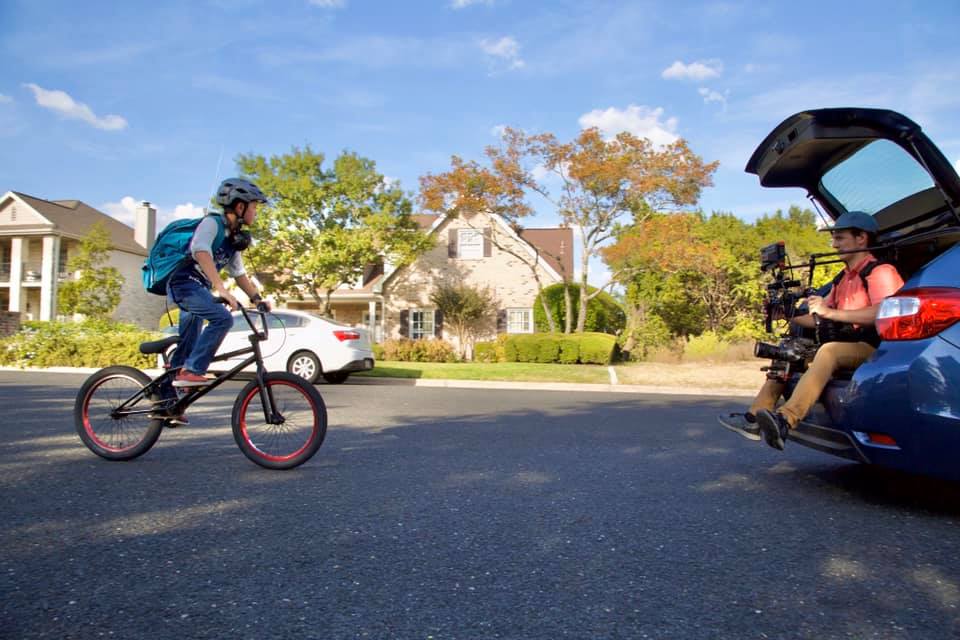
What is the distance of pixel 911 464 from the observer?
329cm

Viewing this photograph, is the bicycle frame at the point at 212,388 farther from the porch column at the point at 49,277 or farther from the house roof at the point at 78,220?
the porch column at the point at 49,277

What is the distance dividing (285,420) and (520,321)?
79.6 feet

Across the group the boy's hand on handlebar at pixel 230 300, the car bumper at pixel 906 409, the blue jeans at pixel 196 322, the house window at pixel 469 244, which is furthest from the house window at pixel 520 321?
the car bumper at pixel 906 409

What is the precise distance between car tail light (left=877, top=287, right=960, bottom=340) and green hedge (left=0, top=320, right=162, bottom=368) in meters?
15.6

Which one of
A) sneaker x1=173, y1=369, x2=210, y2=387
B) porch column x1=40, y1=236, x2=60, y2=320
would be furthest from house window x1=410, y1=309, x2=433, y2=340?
sneaker x1=173, y1=369, x2=210, y2=387

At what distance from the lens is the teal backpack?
15.1ft

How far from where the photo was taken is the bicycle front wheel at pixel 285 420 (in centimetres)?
457

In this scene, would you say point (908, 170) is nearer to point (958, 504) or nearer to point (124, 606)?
point (958, 504)

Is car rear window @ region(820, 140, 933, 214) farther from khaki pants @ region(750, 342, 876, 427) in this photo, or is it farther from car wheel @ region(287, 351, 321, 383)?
car wheel @ region(287, 351, 321, 383)

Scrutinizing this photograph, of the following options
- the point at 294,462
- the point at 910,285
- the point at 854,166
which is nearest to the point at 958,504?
the point at 910,285

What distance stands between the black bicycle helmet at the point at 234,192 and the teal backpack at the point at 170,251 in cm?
15

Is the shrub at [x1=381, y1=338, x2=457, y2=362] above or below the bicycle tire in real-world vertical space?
above

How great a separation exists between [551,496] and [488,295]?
2502cm

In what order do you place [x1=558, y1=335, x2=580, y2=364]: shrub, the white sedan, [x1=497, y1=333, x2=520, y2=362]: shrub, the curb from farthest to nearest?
[x1=497, y1=333, x2=520, y2=362]: shrub
[x1=558, y1=335, x2=580, y2=364]: shrub
the white sedan
the curb
